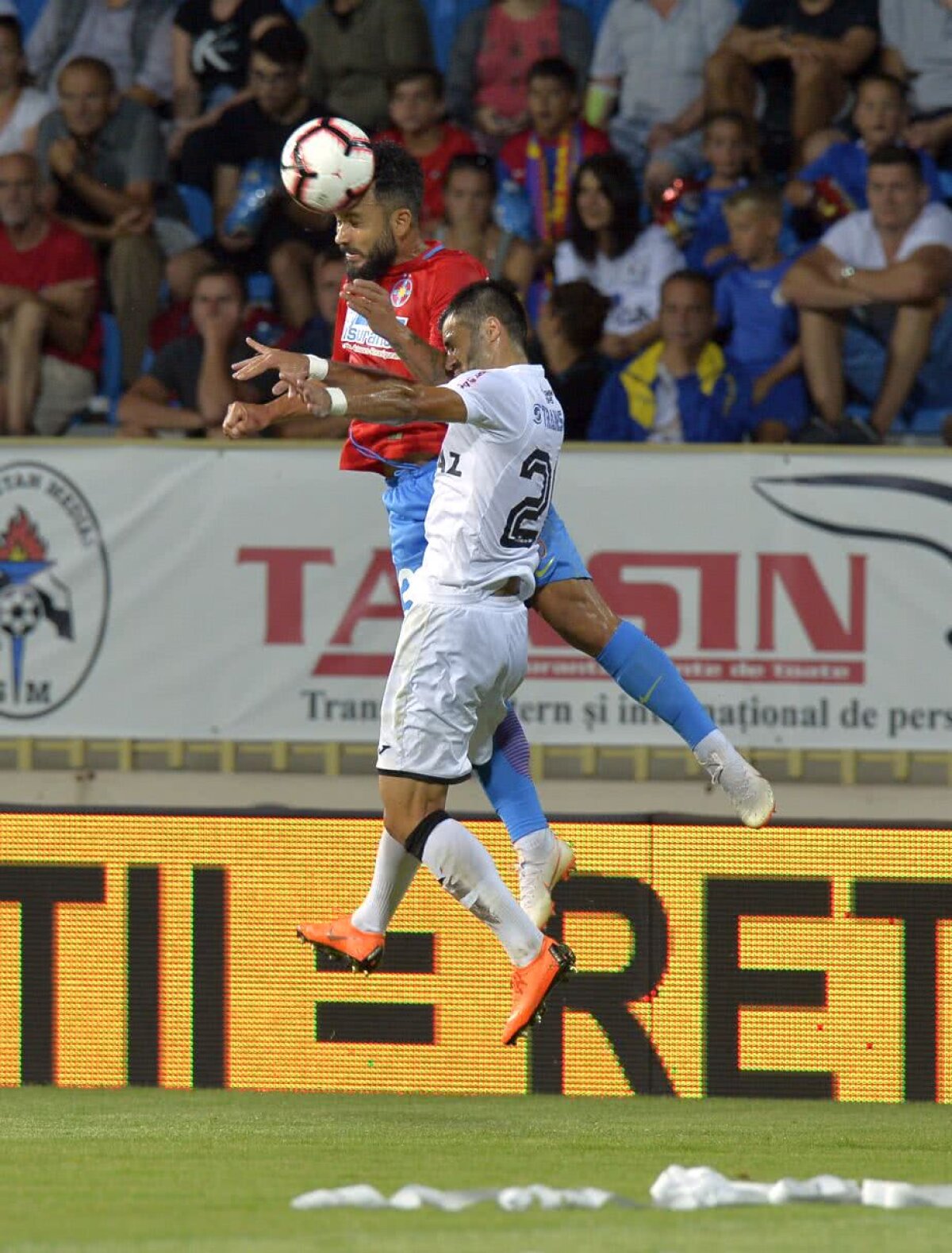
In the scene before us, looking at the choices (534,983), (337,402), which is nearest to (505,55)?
(337,402)

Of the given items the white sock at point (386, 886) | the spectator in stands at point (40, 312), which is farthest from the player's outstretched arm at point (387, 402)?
the spectator in stands at point (40, 312)

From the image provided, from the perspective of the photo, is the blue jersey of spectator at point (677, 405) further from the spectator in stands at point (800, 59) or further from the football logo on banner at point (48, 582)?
the football logo on banner at point (48, 582)

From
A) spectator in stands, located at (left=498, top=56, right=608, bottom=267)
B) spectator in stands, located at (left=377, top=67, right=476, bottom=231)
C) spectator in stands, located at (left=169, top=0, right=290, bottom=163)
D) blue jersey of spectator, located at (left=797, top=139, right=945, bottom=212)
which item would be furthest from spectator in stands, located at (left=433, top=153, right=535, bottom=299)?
spectator in stands, located at (left=169, top=0, right=290, bottom=163)

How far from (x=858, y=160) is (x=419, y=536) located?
5482 millimetres

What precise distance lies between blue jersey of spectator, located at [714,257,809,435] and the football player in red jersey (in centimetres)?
418

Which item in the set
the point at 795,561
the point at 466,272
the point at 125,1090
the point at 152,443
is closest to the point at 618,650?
the point at 466,272

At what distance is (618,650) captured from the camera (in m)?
6.99

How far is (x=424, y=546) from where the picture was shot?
22.9 ft

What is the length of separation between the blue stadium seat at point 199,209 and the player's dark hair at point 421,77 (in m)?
1.15

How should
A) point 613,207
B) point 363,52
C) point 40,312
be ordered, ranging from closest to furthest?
1. point 613,207
2. point 40,312
3. point 363,52

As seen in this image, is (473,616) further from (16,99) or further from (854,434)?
(16,99)

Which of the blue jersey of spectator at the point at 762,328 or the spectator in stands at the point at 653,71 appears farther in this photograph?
the spectator in stands at the point at 653,71

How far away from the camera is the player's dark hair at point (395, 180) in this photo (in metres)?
6.84

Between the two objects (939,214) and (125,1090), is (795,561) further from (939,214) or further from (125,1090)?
(125,1090)
